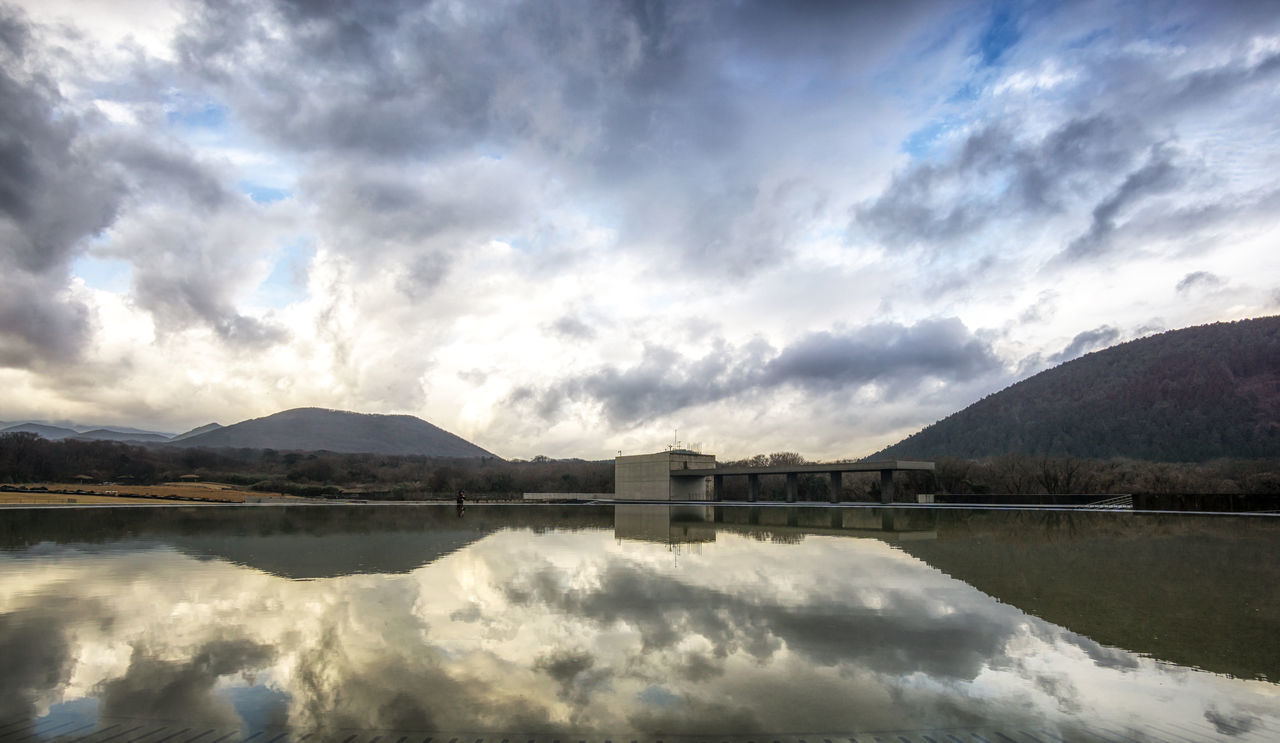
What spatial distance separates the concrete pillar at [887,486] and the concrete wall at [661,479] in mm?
25786

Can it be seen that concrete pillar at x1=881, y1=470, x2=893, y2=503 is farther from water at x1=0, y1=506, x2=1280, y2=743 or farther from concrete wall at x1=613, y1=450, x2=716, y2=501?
water at x1=0, y1=506, x2=1280, y2=743

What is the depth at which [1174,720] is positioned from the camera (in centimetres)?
684

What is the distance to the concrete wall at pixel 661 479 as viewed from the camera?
80375mm

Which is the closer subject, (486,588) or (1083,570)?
(486,588)

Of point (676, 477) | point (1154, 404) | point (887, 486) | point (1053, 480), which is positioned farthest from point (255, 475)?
point (1154, 404)

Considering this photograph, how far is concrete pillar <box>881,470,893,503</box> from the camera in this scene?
2394 inches

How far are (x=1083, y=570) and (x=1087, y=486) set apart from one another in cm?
5631

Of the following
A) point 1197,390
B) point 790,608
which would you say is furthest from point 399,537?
point 1197,390

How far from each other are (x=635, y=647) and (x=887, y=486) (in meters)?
57.4

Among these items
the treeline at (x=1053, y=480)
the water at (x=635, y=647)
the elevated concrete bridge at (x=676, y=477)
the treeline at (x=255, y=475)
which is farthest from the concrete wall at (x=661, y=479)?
the water at (x=635, y=647)

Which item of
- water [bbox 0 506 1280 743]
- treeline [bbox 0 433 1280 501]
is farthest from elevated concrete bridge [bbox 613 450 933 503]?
water [bbox 0 506 1280 743]

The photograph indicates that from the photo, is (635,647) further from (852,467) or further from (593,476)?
(593,476)

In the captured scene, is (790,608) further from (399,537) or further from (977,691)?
(399,537)

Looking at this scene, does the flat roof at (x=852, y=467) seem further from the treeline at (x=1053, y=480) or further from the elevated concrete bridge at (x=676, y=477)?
the treeline at (x=1053, y=480)
